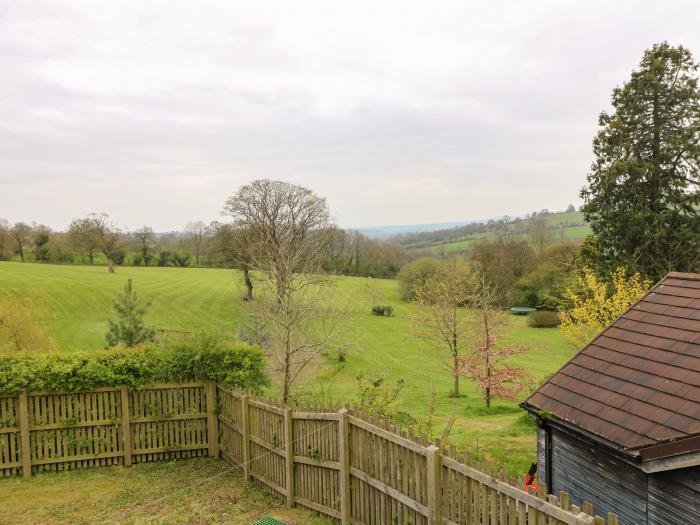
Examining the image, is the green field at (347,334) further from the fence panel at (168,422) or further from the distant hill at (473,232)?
the distant hill at (473,232)

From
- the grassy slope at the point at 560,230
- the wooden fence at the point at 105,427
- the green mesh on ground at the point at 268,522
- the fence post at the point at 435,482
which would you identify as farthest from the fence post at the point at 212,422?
the grassy slope at the point at 560,230

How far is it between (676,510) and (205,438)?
28.0 feet

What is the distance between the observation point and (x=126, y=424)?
9.96m

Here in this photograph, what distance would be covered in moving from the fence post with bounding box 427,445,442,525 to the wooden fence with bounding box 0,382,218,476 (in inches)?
243

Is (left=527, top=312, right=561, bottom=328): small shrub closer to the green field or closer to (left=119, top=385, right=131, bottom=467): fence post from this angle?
the green field

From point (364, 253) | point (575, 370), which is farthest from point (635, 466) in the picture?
point (364, 253)

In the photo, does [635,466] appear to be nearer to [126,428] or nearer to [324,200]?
[126,428]

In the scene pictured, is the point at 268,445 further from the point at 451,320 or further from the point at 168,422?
the point at 451,320

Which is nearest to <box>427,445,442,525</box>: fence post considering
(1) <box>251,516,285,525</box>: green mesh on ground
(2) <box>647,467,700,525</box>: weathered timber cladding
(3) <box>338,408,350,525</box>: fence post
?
(3) <box>338,408,350,525</box>: fence post

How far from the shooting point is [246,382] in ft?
33.4

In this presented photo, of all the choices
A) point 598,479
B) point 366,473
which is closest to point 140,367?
point 366,473

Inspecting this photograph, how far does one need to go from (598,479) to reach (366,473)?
319cm

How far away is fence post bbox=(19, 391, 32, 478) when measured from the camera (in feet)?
31.1

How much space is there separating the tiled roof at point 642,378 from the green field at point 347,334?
12.7ft
